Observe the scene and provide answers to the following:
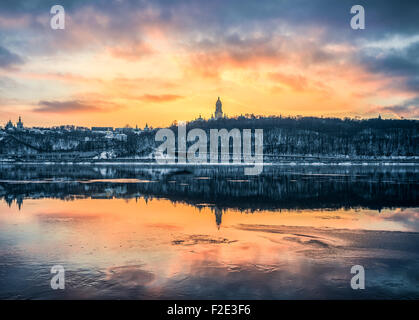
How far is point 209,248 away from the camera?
19641mm

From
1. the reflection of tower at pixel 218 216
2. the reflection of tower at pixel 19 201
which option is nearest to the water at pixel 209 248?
the reflection of tower at pixel 218 216

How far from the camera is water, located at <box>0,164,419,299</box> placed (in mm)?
13906

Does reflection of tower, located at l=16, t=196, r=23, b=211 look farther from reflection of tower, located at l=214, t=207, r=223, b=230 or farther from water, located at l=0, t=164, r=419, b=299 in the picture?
reflection of tower, located at l=214, t=207, r=223, b=230

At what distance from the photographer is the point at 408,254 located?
18.5 m

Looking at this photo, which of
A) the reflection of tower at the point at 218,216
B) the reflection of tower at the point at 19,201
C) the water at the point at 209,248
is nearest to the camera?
the water at the point at 209,248

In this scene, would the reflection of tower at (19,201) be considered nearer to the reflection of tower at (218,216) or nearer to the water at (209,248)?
the water at (209,248)

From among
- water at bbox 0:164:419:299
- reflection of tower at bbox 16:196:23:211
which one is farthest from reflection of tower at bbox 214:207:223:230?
reflection of tower at bbox 16:196:23:211

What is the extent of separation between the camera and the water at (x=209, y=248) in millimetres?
13906

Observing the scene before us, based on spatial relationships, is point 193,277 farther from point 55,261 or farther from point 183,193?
point 183,193

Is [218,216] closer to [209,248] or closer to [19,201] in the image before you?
[209,248]

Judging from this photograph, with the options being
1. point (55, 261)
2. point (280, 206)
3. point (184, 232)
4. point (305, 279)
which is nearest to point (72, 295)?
point (55, 261)

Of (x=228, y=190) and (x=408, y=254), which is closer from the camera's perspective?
(x=408, y=254)

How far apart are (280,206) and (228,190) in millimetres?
13301

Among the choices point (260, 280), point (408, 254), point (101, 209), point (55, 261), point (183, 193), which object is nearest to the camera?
point (260, 280)
